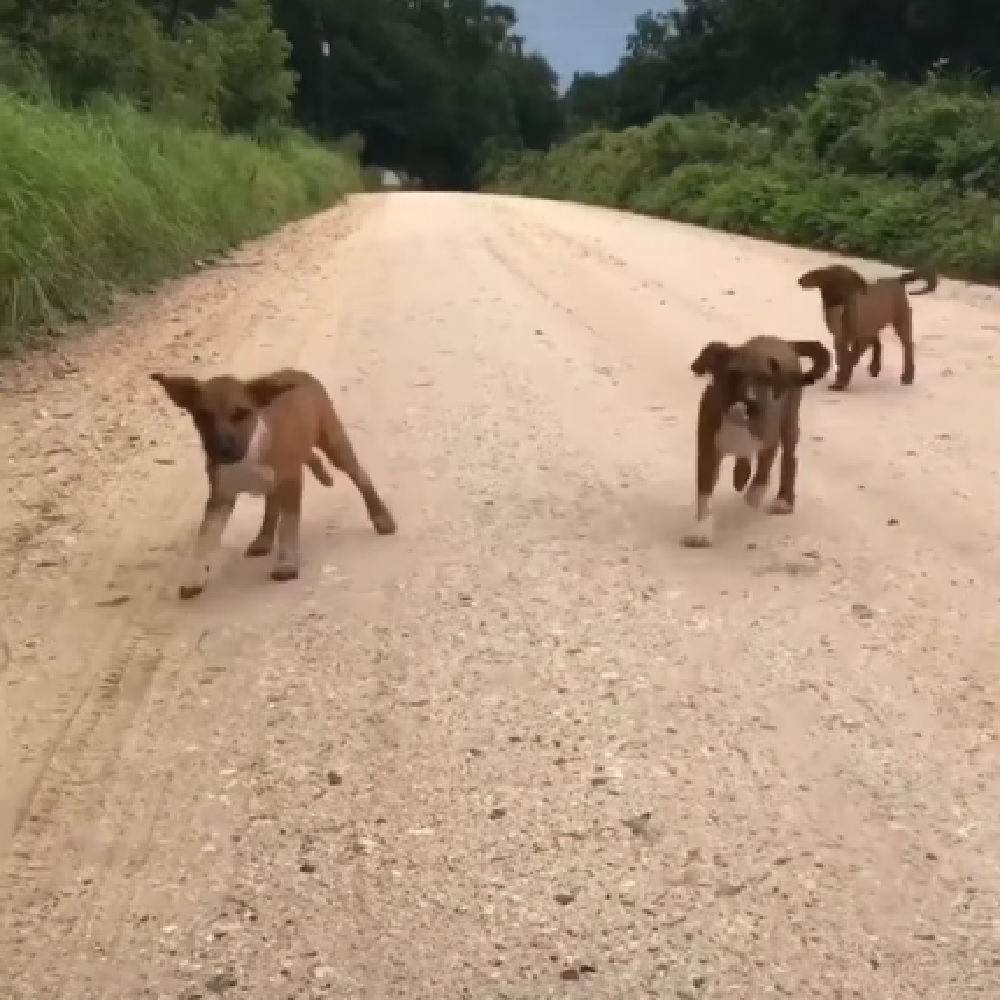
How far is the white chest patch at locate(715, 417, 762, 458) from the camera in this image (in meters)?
5.25

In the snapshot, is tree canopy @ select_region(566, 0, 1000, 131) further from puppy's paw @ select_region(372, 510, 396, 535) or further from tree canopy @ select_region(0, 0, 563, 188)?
→ puppy's paw @ select_region(372, 510, 396, 535)

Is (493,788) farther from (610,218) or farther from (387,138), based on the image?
(387,138)

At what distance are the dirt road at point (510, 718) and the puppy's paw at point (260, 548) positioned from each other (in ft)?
0.17

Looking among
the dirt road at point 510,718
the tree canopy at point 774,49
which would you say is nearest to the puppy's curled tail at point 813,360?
the dirt road at point 510,718

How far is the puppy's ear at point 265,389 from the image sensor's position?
15.5 feet

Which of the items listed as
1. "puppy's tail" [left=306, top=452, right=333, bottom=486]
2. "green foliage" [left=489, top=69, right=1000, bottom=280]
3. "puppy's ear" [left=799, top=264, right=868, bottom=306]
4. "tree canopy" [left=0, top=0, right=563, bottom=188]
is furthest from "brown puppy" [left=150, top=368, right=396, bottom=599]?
"tree canopy" [left=0, top=0, right=563, bottom=188]

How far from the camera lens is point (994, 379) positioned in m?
8.36

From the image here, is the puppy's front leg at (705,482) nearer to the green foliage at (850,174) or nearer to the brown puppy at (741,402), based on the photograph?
the brown puppy at (741,402)

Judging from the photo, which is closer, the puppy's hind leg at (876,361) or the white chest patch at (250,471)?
the white chest patch at (250,471)

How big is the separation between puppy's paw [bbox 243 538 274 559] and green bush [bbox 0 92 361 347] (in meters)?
4.04

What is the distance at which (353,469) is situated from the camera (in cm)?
545

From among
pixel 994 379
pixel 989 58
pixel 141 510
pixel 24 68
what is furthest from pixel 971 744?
pixel 989 58

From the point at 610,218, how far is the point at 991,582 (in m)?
21.1

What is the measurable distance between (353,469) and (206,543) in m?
0.75
